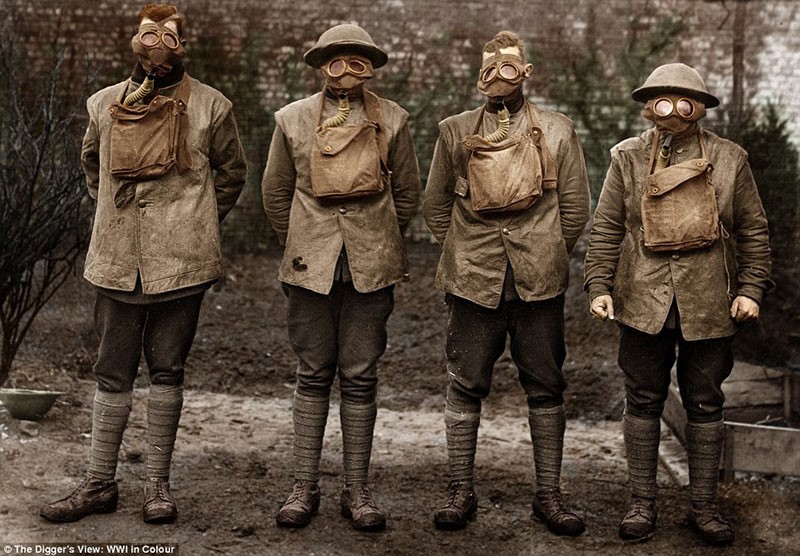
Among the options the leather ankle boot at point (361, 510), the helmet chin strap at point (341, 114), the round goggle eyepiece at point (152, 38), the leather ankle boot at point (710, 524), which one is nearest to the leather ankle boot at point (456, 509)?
the leather ankle boot at point (361, 510)

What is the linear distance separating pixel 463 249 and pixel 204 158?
120cm

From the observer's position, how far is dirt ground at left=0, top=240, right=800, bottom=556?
480 cm

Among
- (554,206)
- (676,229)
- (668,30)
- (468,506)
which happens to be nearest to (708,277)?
(676,229)

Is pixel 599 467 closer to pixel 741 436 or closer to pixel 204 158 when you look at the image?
pixel 741 436

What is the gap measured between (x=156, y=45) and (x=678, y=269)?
2389 mm

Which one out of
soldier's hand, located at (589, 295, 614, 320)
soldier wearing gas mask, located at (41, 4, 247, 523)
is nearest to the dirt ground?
soldier wearing gas mask, located at (41, 4, 247, 523)

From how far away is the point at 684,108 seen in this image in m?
4.72

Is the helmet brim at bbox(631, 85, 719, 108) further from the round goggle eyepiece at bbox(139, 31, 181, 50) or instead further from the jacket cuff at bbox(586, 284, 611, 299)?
the round goggle eyepiece at bbox(139, 31, 181, 50)

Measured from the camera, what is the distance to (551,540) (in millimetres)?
4871

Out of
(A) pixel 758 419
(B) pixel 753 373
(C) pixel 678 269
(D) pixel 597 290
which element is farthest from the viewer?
(B) pixel 753 373

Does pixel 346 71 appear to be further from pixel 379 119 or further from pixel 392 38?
pixel 392 38

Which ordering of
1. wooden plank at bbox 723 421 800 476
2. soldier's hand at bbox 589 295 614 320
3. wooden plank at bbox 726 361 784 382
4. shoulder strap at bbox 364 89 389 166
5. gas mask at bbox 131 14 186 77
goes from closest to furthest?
gas mask at bbox 131 14 186 77 → soldier's hand at bbox 589 295 614 320 → shoulder strap at bbox 364 89 389 166 → wooden plank at bbox 723 421 800 476 → wooden plank at bbox 726 361 784 382

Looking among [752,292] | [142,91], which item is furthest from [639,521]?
[142,91]

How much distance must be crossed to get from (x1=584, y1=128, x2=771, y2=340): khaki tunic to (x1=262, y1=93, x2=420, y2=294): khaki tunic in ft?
2.97
